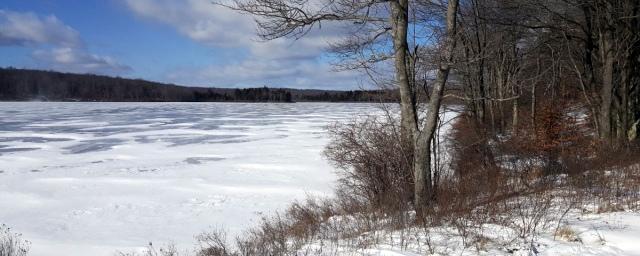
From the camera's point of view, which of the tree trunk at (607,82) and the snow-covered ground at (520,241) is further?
the tree trunk at (607,82)

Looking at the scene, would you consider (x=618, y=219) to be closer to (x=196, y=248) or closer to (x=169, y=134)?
(x=196, y=248)

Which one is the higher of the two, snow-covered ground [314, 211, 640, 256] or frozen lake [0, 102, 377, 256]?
snow-covered ground [314, 211, 640, 256]

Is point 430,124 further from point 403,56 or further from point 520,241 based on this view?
point 520,241

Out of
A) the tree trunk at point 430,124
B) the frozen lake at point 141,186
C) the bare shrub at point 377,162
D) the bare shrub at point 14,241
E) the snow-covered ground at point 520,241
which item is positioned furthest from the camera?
the frozen lake at point 141,186

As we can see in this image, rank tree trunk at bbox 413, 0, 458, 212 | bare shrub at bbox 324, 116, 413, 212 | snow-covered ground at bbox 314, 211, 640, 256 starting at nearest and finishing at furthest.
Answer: snow-covered ground at bbox 314, 211, 640, 256, tree trunk at bbox 413, 0, 458, 212, bare shrub at bbox 324, 116, 413, 212

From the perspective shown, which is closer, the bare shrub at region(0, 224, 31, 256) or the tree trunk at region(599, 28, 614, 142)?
the bare shrub at region(0, 224, 31, 256)

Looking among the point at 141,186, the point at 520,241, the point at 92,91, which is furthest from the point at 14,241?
the point at 92,91

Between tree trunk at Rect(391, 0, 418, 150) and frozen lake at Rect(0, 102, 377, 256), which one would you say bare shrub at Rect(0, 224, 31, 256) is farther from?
tree trunk at Rect(391, 0, 418, 150)

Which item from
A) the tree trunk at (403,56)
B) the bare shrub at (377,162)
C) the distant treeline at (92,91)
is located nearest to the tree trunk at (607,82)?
the bare shrub at (377,162)

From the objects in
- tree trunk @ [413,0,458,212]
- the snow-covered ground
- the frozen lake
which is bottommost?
the frozen lake

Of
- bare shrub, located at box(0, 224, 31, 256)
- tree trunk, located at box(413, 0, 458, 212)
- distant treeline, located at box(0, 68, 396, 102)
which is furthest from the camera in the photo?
distant treeline, located at box(0, 68, 396, 102)

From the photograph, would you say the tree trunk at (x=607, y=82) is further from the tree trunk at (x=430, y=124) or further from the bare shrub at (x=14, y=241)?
the bare shrub at (x=14, y=241)

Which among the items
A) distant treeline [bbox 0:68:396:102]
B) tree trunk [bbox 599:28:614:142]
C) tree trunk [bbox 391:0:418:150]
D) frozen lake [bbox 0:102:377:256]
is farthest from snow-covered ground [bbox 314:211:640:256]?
distant treeline [bbox 0:68:396:102]

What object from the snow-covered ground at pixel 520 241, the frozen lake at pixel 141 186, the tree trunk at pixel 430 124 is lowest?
the frozen lake at pixel 141 186
